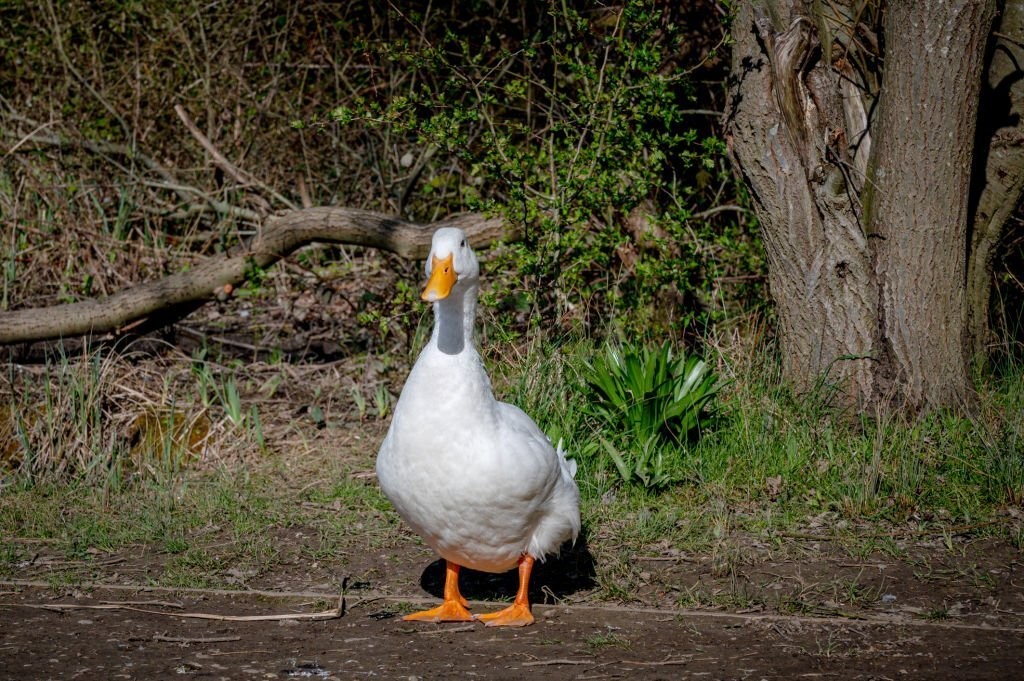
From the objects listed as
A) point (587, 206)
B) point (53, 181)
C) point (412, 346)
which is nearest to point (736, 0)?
point (587, 206)

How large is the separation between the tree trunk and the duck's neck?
2.48m

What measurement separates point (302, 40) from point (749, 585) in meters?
6.40

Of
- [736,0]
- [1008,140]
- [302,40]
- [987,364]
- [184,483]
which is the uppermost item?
[302,40]

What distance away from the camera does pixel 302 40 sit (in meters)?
8.82

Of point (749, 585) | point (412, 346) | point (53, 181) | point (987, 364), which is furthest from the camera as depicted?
point (53, 181)

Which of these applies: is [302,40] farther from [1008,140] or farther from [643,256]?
[1008,140]

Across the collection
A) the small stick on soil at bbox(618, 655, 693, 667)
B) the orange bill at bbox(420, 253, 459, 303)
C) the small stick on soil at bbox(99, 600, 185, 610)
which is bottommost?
the small stick on soil at bbox(618, 655, 693, 667)

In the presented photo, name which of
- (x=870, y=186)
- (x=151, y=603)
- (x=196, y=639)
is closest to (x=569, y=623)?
(x=196, y=639)

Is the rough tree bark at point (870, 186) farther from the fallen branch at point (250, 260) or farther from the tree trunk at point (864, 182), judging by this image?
the fallen branch at point (250, 260)

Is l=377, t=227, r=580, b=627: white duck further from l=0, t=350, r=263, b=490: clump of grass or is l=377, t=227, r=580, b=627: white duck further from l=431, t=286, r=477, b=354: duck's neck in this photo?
l=0, t=350, r=263, b=490: clump of grass

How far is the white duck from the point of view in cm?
377

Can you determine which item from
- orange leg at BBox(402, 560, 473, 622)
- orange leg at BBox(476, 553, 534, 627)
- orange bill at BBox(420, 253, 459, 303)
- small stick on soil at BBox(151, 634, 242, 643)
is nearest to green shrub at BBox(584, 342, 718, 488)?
orange leg at BBox(476, 553, 534, 627)

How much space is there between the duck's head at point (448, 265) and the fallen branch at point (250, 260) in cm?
278

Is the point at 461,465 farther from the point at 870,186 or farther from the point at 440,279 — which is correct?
the point at 870,186
